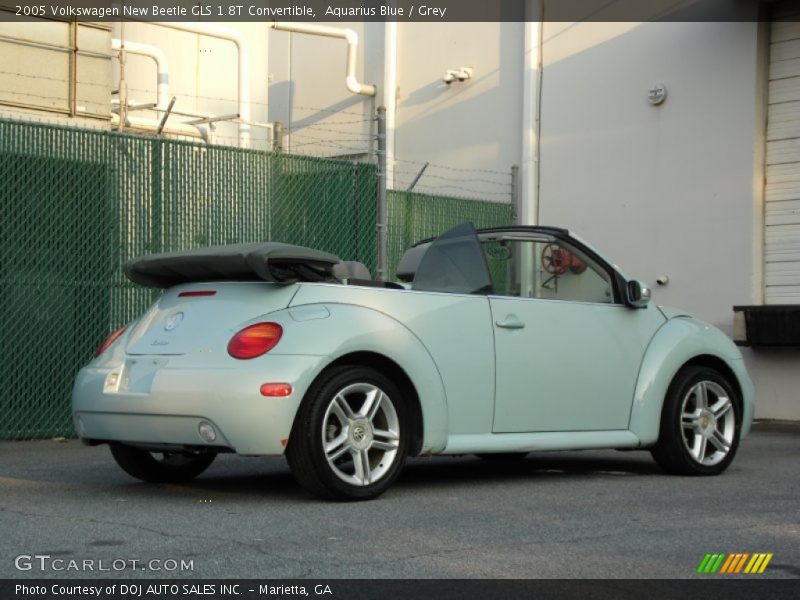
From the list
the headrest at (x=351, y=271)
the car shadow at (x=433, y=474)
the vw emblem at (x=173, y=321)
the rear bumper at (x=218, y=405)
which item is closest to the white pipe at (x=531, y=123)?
the car shadow at (x=433, y=474)

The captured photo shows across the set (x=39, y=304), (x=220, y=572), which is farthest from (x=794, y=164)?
(x=220, y=572)

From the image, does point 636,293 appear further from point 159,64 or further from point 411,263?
point 159,64

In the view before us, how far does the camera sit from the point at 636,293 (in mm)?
8250

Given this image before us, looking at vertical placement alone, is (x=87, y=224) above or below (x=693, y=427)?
above

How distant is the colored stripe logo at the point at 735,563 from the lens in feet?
16.5

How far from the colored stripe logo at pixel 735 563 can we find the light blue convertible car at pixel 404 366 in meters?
2.05

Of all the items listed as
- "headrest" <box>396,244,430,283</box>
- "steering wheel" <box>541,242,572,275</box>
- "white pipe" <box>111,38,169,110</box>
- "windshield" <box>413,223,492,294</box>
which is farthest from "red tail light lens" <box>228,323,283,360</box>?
"white pipe" <box>111,38,169,110</box>

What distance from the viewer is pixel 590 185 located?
52.8 feet

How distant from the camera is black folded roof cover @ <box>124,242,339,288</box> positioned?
→ 265 inches

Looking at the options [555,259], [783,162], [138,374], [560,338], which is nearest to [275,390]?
[138,374]

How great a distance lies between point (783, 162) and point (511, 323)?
295 inches
